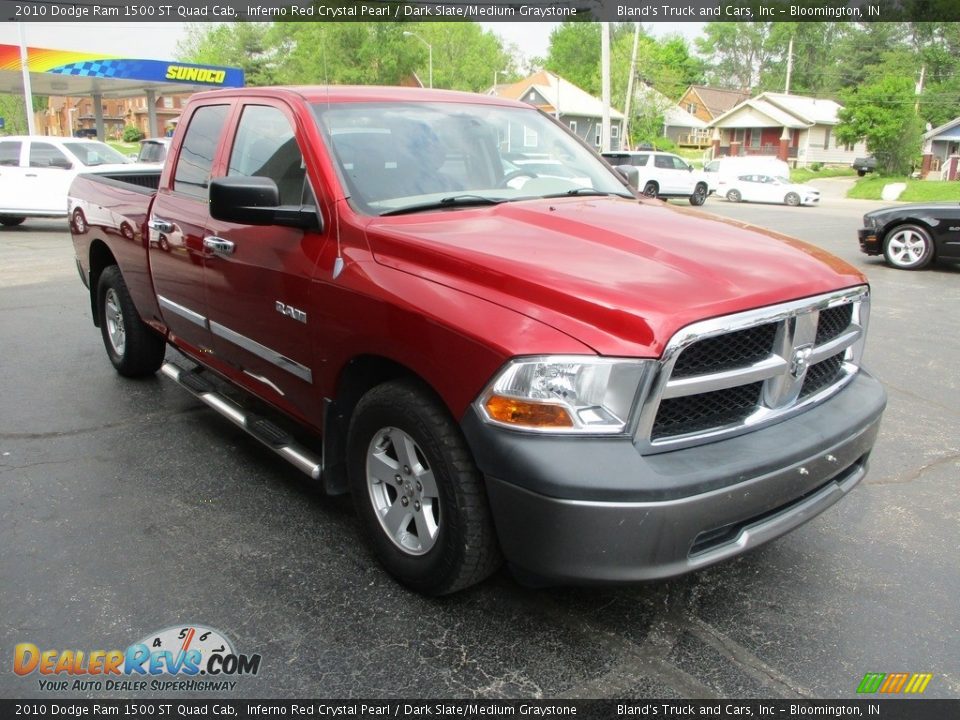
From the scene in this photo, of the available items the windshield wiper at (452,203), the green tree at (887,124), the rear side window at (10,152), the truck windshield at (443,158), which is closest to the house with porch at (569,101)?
the green tree at (887,124)

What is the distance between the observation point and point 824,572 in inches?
130

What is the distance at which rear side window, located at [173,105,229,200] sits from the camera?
428 cm

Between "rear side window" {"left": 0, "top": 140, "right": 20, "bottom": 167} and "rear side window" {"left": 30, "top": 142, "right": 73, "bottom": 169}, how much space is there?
0.27 meters

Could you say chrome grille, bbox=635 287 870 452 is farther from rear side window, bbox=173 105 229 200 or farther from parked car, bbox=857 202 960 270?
parked car, bbox=857 202 960 270

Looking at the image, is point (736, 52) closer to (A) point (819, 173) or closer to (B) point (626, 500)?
(A) point (819, 173)

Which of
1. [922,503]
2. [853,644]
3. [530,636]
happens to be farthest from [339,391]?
[922,503]

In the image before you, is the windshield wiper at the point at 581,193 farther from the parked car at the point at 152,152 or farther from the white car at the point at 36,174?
the parked car at the point at 152,152

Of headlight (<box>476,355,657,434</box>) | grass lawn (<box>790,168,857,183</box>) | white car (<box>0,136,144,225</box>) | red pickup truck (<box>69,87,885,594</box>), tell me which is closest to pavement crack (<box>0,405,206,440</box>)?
red pickup truck (<box>69,87,885,594</box>)

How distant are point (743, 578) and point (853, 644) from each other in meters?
0.51

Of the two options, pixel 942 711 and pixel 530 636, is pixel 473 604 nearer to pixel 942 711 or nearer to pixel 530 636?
pixel 530 636

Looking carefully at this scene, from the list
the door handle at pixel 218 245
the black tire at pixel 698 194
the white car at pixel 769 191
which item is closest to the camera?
the door handle at pixel 218 245

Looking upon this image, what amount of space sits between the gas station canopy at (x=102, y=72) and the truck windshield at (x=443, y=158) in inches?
977

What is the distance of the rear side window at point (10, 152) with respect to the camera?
15.3 m

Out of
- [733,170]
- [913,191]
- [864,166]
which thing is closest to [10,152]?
[733,170]
